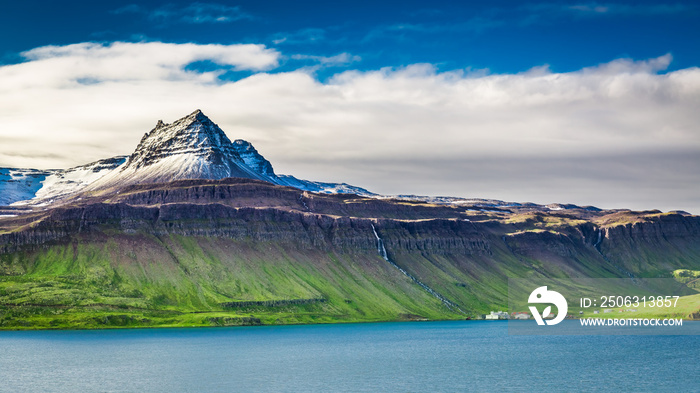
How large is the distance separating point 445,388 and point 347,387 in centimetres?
1629

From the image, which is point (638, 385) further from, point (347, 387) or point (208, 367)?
point (208, 367)

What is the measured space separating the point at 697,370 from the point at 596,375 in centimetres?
2256

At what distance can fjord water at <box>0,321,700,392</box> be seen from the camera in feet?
413

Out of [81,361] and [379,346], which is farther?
[379,346]

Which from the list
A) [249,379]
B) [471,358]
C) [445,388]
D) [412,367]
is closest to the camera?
[445,388]

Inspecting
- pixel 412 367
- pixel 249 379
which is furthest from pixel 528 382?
pixel 249 379

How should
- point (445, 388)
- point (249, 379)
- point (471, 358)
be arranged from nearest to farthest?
point (445, 388), point (249, 379), point (471, 358)

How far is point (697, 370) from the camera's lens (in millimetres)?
142250

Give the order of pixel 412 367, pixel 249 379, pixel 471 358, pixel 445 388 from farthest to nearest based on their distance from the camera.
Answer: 1. pixel 471 358
2. pixel 412 367
3. pixel 249 379
4. pixel 445 388

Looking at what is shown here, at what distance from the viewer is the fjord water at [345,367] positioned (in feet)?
413

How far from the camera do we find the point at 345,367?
150750 mm

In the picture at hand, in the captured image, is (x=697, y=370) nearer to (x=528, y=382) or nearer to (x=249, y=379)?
(x=528, y=382)

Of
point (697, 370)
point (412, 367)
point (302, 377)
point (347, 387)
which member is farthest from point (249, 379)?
point (697, 370)

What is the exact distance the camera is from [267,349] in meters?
188
